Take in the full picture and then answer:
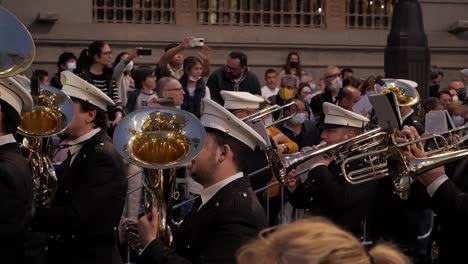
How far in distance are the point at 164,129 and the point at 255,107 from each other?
11.9 feet

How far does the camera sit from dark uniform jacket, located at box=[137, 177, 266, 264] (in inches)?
183

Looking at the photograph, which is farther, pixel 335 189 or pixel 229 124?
pixel 335 189

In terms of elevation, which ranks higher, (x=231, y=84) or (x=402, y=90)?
(x=402, y=90)

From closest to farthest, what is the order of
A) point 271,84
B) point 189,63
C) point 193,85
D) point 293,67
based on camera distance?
point 193,85
point 189,63
point 271,84
point 293,67

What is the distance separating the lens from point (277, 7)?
18359mm

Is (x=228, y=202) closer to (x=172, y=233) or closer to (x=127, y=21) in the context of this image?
(x=172, y=233)

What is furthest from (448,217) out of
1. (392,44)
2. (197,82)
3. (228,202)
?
(392,44)

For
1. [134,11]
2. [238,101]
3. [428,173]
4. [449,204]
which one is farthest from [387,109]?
[134,11]

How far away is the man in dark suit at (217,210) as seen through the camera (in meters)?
4.67

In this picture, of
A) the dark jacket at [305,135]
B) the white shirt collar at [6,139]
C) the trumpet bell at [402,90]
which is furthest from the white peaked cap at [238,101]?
the white shirt collar at [6,139]

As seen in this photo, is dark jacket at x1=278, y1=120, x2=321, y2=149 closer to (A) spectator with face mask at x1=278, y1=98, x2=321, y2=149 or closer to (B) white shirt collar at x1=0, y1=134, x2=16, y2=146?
(A) spectator with face mask at x1=278, y1=98, x2=321, y2=149

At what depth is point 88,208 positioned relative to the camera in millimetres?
6004

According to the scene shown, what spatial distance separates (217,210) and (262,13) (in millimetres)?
13548

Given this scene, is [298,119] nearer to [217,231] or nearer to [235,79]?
[235,79]
